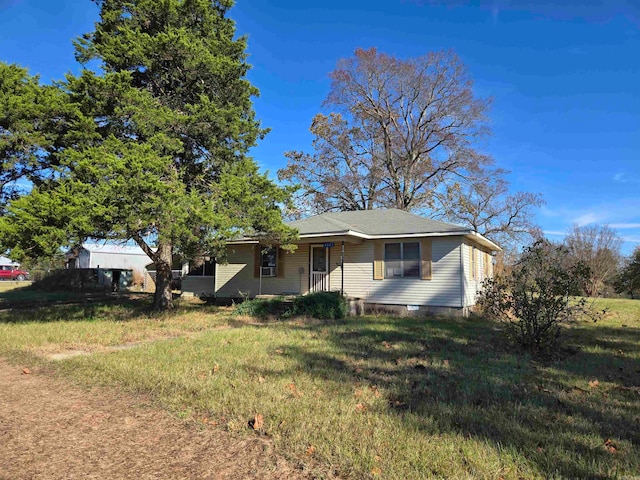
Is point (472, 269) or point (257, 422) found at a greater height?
point (472, 269)

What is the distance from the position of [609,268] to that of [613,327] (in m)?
27.2

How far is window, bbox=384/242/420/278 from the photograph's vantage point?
13.8 m

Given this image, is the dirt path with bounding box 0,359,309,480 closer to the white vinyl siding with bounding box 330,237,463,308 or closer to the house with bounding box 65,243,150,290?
the white vinyl siding with bounding box 330,237,463,308

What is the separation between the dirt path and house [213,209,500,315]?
395 inches

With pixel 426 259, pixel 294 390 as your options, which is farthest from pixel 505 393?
pixel 426 259

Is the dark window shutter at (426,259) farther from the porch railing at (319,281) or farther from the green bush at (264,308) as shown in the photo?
the green bush at (264,308)

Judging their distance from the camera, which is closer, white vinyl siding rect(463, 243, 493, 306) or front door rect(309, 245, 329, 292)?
white vinyl siding rect(463, 243, 493, 306)

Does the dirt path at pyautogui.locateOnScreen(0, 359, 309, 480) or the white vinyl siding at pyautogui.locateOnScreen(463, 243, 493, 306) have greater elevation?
the white vinyl siding at pyautogui.locateOnScreen(463, 243, 493, 306)

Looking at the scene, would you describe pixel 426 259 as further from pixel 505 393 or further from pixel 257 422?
pixel 257 422

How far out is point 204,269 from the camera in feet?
61.4

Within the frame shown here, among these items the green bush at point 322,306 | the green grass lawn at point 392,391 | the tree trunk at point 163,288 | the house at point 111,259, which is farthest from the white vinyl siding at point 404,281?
the house at point 111,259

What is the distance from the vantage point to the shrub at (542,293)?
23.3 feet

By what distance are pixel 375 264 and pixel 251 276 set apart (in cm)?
551

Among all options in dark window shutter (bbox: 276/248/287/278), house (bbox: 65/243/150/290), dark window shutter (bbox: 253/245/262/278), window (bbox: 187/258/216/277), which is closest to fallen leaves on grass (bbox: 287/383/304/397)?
dark window shutter (bbox: 276/248/287/278)
